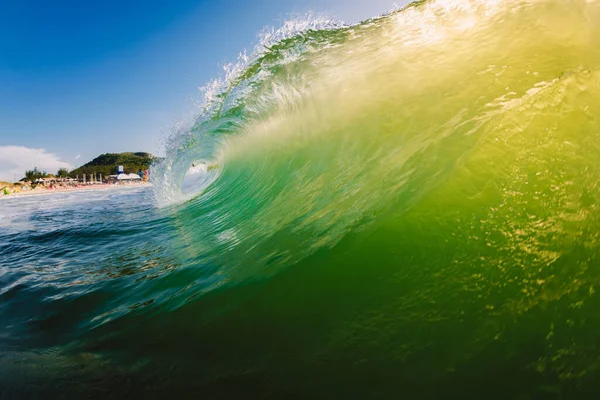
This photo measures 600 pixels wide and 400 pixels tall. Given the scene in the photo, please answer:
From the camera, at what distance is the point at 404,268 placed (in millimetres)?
2154

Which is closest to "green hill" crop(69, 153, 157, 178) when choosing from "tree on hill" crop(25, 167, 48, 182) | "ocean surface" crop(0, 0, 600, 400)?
"tree on hill" crop(25, 167, 48, 182)

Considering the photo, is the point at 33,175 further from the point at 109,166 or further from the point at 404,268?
the point at 404,268

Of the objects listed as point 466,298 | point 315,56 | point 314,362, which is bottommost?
point 314,362

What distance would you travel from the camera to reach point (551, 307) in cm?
178

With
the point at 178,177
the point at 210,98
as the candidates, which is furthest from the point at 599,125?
the point at 178,177

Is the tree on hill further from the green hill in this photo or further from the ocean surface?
the ocean surface

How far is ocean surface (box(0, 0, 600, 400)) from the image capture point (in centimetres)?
158

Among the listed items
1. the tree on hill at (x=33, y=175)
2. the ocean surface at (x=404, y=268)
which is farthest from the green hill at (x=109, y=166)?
the ocean surface at (x=404, y=268)

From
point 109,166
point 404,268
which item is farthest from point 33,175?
point 404,268

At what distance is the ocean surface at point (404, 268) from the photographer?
5.17ft

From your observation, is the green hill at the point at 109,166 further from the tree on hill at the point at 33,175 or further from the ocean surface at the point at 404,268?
the ocean surface at the point at 404,268

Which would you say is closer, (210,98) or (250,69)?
(250,69)

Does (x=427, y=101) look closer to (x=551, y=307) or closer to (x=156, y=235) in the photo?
(x=551, y=307)

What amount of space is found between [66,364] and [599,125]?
3605 millimetres
